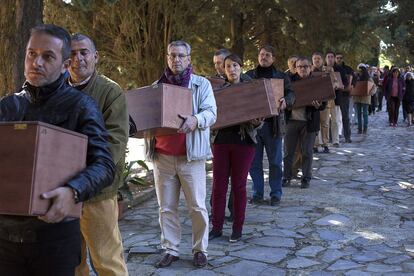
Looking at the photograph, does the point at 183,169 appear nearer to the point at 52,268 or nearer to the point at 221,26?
the point at 52,268

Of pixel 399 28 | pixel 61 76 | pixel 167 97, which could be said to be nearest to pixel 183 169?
pixel 167 97

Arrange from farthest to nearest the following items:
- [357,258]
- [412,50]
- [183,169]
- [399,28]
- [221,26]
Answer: [412,50] < [399,28] < [221,26] < [357,258] < [183,169]

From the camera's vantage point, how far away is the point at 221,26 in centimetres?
1453

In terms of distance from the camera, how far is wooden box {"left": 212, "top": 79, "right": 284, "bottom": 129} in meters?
5.80

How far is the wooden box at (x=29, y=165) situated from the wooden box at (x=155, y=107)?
1.93 m

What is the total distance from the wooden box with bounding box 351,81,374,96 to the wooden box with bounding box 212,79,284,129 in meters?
9.58

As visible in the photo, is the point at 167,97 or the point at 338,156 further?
the point at 338,156

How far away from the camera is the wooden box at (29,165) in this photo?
2.29m

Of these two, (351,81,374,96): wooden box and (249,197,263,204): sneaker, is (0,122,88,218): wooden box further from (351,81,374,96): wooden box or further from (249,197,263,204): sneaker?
(351,81,374,96): wooden box

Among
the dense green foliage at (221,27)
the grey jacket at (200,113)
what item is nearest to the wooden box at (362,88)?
the dense green foliage at (221,27)

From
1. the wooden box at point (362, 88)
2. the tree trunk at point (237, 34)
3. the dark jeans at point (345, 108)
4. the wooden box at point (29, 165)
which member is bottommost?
the wooden box at point (29, 165)

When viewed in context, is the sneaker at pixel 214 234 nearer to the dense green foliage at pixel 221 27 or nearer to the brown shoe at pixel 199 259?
the brown shoe at pixel 199 259

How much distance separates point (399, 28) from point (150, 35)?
945 centimetres

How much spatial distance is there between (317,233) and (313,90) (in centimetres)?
293
